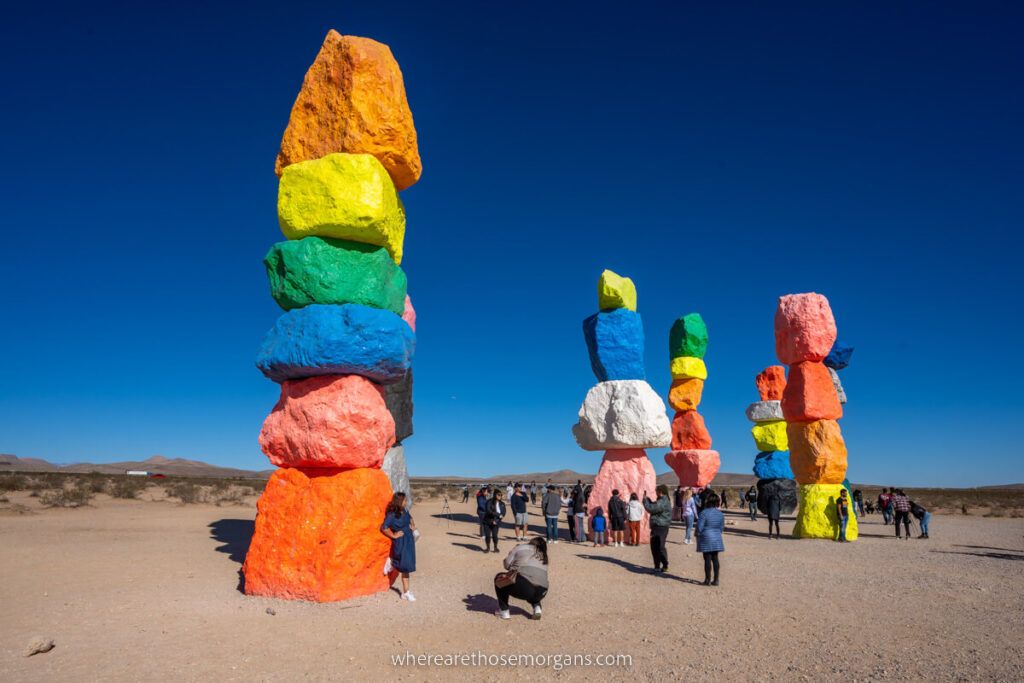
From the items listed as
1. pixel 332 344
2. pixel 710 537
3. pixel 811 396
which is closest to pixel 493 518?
pixel 710 537

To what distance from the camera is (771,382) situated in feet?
81.2

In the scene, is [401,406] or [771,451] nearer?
[401,406]

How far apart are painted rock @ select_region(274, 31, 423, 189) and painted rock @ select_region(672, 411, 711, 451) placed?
1514 centimetres

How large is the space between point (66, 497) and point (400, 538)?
2363 cm

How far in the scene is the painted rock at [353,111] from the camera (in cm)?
891

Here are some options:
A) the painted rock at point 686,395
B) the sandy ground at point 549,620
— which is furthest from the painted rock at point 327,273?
the painted rock at point 686,395

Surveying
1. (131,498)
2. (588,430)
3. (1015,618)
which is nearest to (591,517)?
(588,430)

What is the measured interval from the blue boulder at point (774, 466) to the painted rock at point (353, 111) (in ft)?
66.2

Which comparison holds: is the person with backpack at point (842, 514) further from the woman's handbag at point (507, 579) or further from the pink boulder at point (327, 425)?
the pink boulder at point (327, 425)

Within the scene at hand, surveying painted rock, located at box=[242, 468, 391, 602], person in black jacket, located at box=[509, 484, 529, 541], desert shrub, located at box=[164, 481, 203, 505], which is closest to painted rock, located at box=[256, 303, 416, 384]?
painted rock, located at box=[242, 468, 391, 602]

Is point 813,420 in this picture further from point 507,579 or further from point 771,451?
point 507,579

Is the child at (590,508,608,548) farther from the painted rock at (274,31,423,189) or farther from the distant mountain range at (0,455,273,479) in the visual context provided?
the distant mountain range at (0,455,273,479)

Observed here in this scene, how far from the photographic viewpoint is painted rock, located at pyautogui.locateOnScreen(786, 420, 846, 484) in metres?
15.2

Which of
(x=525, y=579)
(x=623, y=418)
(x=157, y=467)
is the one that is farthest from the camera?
(x=157, y=467)
